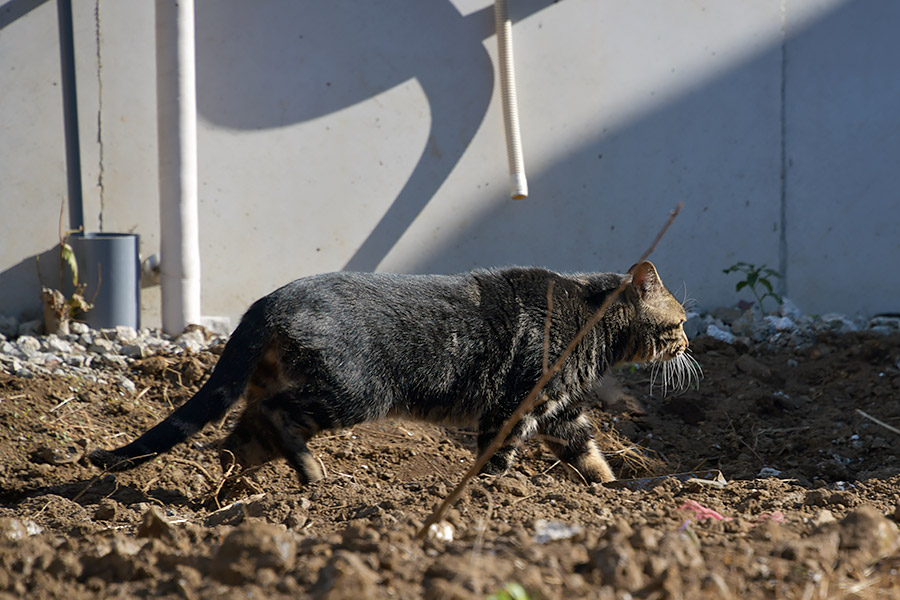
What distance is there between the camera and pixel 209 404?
141 inches

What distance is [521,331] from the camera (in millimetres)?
4074

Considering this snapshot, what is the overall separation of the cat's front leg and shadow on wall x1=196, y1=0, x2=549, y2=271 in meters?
2.42

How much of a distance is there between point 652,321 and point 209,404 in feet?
7.52

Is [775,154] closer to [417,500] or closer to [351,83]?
[351,83]

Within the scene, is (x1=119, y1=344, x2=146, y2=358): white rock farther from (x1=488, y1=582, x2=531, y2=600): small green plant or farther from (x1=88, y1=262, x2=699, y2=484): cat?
(x1=488, y1=582, x2=531, y2=600): small green plant

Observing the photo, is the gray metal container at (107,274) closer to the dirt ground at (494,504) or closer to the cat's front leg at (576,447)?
the dirt ground at (494,504)

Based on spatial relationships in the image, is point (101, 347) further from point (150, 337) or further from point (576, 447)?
point (576, 447)

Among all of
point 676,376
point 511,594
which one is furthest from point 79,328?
point 511,594

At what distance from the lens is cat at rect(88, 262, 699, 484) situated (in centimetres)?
365

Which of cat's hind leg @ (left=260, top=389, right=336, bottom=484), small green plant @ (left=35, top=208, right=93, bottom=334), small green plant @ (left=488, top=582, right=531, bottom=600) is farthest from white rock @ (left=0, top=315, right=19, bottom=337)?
small green plant @ (left=488, top=582, right=531, bottom=600)

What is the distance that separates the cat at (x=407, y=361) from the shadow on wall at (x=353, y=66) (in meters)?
2.05

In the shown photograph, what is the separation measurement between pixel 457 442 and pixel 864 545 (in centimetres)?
276

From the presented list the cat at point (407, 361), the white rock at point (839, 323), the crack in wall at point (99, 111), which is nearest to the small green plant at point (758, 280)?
the white rock at point (839, 323)

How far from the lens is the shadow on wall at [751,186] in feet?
21.1
